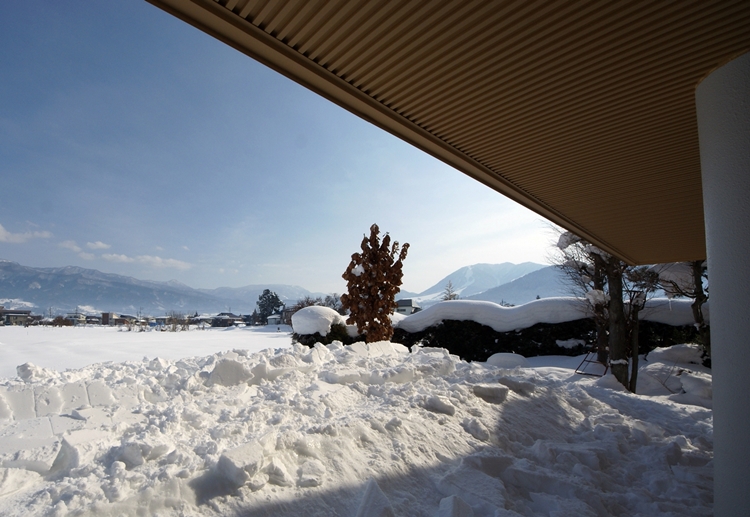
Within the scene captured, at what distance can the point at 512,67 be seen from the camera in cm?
276

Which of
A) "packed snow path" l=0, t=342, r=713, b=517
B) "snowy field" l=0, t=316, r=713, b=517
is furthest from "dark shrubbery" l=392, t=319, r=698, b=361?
"packed snow path" l=0, t=342, r=713, b=517

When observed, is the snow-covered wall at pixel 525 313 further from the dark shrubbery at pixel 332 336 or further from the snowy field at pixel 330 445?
the snowy field at pixel 330 445

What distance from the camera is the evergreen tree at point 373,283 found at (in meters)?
10.2

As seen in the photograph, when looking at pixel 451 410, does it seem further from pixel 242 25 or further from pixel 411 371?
pixel 242 25

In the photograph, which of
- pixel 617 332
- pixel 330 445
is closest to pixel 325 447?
pixel 330 445

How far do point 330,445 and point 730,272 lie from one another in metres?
2.35

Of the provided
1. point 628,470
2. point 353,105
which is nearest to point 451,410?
point 628,470

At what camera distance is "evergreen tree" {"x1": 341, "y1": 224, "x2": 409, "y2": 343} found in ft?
33.4

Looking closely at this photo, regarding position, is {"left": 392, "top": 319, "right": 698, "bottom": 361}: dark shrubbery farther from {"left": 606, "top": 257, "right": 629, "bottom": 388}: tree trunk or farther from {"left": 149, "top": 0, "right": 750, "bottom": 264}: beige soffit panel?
{"left": 149, "top": 0, "right": 750, "bottom": 264}: beige soffit panel

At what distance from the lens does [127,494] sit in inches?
73.0

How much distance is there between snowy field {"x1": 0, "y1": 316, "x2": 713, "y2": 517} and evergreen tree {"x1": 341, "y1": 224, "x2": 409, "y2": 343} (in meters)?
5.37

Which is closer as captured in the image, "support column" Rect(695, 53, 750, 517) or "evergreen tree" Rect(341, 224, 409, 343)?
"support column" Rect(695, 53, 750, 517)

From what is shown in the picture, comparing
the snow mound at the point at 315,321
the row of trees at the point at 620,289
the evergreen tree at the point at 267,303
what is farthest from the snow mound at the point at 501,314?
the evergreen tree at the point at 267,303

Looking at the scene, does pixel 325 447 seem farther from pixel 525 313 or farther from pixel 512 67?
pixel 525 313
